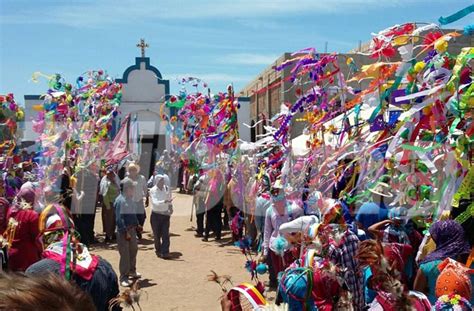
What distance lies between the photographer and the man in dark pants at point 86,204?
9.65 meters

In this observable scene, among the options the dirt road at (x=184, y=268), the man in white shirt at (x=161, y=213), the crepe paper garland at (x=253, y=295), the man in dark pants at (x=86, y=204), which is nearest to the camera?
the crepe paper garland at (x=253, y=295)

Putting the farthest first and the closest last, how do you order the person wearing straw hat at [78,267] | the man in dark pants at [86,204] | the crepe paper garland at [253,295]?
1. the man in dark pants at [86,204]
2. the person wearing straw hat at [78,267]
3. the crepe paper garland at [253,295]

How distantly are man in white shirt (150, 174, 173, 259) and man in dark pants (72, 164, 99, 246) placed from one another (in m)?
1.43

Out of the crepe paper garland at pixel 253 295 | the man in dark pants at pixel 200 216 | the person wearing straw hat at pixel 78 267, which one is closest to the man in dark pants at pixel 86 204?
the man in dark pants at pixel 200 216

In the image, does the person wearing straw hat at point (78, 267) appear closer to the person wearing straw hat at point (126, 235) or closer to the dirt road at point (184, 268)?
the dirt road at point (184, 268)

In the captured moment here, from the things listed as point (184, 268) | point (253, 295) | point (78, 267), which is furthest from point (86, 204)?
point (253, 295)

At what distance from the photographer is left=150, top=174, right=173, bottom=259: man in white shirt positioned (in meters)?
8.88

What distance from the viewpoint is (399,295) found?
108 inches

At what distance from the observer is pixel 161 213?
893 cm

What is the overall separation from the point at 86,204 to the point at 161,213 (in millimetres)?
1644

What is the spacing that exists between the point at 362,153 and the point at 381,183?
404 mm

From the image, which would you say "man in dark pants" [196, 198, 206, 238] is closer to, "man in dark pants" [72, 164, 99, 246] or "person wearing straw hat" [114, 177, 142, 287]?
"man in dark pants" [72, 164, 99, 246]

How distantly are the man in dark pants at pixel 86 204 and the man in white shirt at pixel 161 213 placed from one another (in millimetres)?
1430

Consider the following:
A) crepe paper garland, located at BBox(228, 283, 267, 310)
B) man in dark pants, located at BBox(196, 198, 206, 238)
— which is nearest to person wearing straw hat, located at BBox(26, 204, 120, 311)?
crepe paper garland, located at BBox(228, 283, 267, 310)
